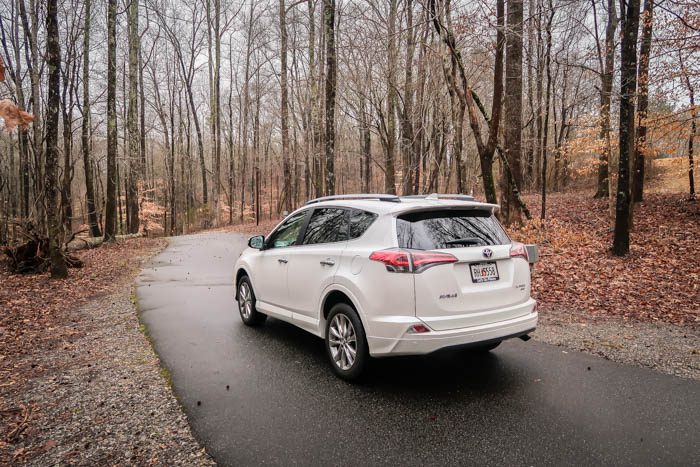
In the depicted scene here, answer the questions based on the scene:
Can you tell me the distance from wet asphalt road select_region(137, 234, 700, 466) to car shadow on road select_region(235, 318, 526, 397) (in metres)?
0.01

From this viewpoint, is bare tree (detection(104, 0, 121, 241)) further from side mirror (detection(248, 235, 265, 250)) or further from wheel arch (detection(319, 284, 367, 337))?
wheel arch (detection(319, 284, 367, 337))

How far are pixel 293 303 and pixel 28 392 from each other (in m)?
2.82

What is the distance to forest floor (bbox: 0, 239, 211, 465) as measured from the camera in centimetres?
317

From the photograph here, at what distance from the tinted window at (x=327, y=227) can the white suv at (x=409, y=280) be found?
0.02 meters

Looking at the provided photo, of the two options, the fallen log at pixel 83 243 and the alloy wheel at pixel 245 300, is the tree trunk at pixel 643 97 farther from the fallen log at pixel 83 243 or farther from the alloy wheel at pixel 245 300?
the fallen log at pixel 83 243

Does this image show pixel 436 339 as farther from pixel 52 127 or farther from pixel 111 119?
pixel 111 119

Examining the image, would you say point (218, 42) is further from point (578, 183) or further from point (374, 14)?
point (578, 183)

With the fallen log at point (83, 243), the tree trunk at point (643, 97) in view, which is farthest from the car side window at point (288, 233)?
the fallen log at point (83, 243)

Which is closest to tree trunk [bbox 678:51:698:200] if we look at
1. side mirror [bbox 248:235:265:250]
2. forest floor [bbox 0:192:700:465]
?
forest floor [bbox 0:192:700:465]

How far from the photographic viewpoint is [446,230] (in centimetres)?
408

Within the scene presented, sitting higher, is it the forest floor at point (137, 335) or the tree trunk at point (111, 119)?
the tree trunk at point (111, 119)

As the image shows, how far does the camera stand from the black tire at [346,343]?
4.10 m

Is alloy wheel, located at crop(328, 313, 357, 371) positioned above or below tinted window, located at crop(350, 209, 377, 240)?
below

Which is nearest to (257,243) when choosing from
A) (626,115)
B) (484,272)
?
(484,272)
